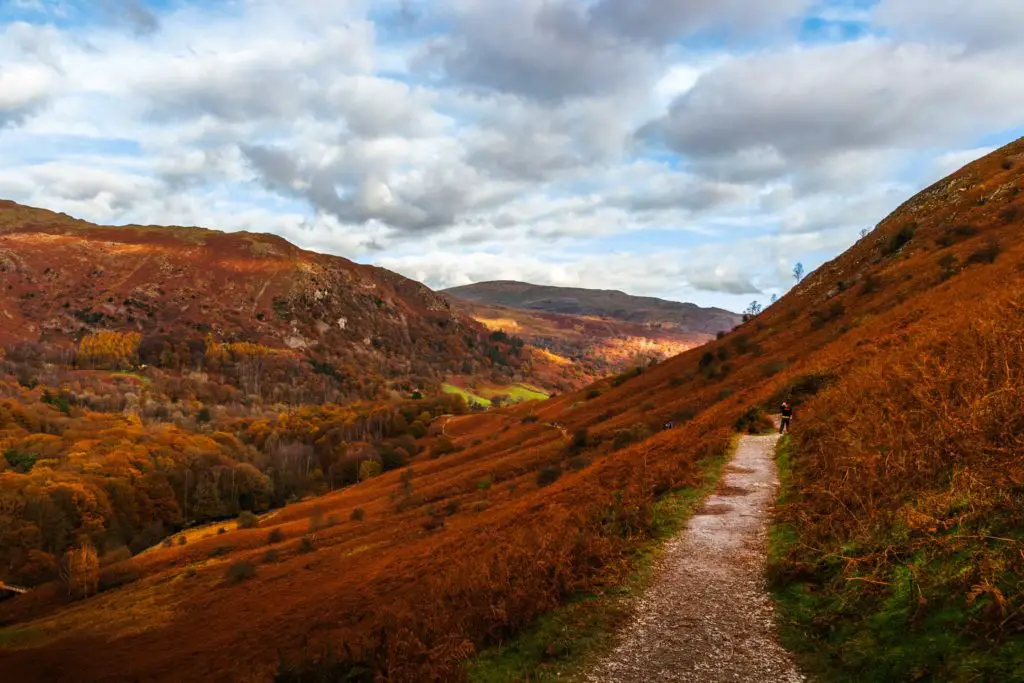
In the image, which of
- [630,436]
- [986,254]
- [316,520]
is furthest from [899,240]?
[316,520]

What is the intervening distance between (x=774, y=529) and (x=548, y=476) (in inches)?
981

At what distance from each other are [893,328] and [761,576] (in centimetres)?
2814

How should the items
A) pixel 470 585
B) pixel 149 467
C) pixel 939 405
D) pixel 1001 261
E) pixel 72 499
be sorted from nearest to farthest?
1. pixel 939 405
2. pixel 470 585
3. pixel 1001 261
4. pixel 72 499
5. pixel 149 467

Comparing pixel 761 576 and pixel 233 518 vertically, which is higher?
pixel 761 576

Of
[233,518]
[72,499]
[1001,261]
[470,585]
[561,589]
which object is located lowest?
[233,518]

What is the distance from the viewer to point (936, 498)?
10070mm

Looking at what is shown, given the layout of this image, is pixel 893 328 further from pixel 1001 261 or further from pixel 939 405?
pixel 939 405

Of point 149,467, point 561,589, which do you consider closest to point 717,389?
point 561,589

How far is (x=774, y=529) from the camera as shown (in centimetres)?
1459

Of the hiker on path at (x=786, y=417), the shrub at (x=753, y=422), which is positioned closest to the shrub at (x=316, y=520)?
the shrub at (x=753, y=422)

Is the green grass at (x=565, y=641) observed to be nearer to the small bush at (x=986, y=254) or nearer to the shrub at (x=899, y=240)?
the small bush at (x=986, y=254)

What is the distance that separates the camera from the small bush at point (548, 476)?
38219mm

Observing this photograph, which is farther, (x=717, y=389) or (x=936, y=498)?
(x=717, y=389)

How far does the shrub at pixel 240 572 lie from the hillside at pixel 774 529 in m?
0.21
